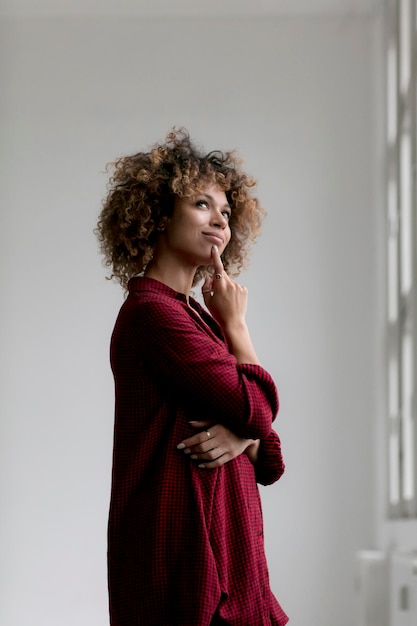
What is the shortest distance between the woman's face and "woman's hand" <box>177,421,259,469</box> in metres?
0.29

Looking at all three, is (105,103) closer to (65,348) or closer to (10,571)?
(65,348)

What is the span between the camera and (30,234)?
4.05 metres

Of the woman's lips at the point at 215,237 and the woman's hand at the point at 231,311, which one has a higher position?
the woman's lips at the point at 215,237

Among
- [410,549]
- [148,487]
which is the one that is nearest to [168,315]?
[148,487]

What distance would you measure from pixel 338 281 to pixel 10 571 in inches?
Result: 68.2

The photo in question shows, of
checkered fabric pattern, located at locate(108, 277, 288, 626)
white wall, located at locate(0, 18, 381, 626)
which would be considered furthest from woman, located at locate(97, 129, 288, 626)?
white wall, located at locate(0, 18, 381, 626)

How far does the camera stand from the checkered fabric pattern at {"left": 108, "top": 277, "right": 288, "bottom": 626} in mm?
1294

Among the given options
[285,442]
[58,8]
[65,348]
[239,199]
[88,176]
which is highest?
[58,8]

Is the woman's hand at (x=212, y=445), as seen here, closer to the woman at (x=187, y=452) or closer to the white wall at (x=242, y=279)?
the woman at (x=187, y=452)

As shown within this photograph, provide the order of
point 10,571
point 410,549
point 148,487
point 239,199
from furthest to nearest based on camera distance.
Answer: point 10,571 < point 410,549 < point 239,199 < point 148,487

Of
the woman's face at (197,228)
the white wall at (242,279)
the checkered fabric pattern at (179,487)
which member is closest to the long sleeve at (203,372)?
the checkered fabric pattern at (179,487)

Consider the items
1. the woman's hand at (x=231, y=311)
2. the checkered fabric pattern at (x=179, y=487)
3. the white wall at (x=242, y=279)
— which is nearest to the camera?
the checkered fabric pattern at (x=179, y=487)

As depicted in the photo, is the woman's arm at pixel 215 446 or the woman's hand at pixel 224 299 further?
the woman's hand at pixel 224 299

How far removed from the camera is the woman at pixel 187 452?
130 cm
